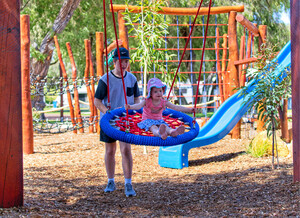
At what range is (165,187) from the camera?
4.77 m

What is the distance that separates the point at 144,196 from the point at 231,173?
1.67 meters

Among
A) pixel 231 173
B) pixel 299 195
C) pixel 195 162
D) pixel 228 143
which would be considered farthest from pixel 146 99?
pixel 228 143

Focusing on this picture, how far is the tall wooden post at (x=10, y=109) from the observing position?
3.40 meters

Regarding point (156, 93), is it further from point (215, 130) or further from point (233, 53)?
point (233, 53)

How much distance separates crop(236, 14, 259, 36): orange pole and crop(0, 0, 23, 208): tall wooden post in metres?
5.90

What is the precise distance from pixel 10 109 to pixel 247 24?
647 centimetres

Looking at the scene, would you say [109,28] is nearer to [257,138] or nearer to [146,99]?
[257,138]

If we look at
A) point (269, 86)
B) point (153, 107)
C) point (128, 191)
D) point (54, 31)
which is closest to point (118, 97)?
point (153, 107)

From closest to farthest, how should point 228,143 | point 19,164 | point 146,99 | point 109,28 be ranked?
point 19,164, point 146,99, point 228,143, point 109,28

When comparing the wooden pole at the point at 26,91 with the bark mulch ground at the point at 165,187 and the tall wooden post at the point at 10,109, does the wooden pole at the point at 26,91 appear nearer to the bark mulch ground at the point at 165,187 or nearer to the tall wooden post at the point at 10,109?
the bark mulch ground at the point at 165,187

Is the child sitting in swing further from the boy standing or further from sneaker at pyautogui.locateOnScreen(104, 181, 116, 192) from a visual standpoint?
sneaker at pyautogui.locateOnScreen(104, 181, 116, 192)

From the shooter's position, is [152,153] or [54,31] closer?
[152,153]

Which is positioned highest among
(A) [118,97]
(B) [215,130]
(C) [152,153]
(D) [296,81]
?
(D) [296,81]

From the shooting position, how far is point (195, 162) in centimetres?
659
